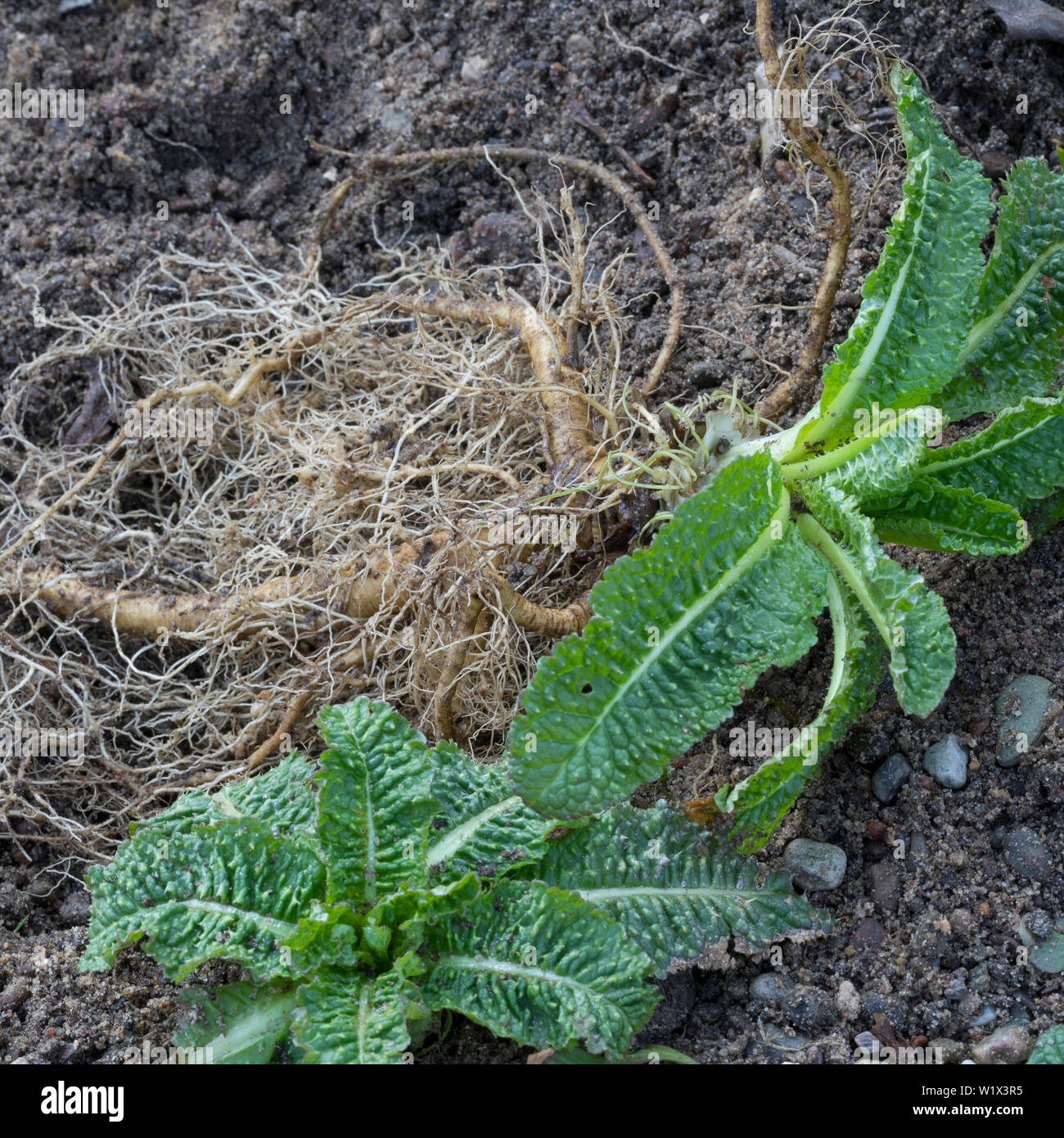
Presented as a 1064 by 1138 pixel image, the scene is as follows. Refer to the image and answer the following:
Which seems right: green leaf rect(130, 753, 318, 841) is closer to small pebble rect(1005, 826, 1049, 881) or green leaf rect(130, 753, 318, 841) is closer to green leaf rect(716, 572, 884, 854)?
green leaf rect(716, 572, 884, 854)

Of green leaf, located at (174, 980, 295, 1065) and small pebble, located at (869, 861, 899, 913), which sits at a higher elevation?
small pebble, located at (869, 861, 899, 913)

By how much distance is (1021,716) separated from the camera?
1.61 metres

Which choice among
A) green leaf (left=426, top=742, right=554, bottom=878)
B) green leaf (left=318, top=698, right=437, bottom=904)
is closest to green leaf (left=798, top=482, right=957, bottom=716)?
green leaf (left=426, top=742, right=554, bottom=878)

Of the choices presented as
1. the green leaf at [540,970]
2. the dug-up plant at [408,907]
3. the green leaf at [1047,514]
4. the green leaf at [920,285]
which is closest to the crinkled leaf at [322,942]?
the dug-up plant at [408,907]

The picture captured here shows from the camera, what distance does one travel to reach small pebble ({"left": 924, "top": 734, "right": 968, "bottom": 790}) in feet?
5.24

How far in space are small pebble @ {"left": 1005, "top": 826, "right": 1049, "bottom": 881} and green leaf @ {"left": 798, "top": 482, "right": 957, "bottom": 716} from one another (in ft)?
0.83

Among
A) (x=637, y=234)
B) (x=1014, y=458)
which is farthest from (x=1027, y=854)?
(x=637, y=234)

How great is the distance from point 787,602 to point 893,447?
0.29 m

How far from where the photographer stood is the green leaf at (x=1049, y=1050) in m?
1.32

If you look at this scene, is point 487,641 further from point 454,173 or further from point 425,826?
point 454,173

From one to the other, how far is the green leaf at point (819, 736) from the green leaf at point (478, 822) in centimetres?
27

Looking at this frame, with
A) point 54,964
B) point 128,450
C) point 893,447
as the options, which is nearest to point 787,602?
point 893,447

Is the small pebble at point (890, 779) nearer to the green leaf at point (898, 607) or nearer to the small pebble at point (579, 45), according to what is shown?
the green leaf at point (898, 607)

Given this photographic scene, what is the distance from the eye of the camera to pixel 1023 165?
5.43ft
